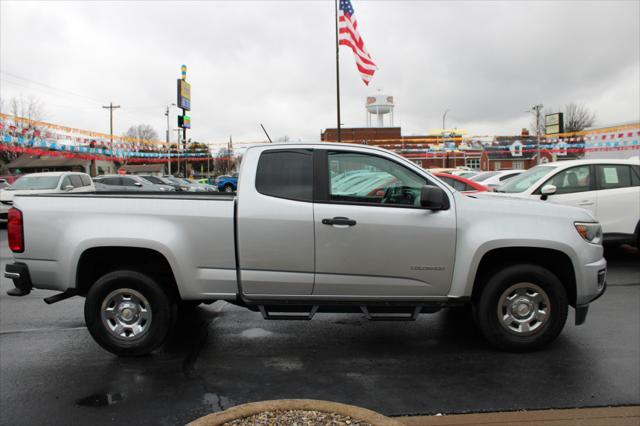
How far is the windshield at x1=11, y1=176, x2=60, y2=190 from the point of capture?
1498cm

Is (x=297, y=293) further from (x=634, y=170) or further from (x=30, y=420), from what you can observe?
(x=634, y=170)

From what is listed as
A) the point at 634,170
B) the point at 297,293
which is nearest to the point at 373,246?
the point at 297,293

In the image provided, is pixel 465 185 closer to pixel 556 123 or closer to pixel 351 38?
pixel 351 38

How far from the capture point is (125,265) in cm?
473

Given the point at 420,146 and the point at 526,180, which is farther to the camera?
the point at 420,146

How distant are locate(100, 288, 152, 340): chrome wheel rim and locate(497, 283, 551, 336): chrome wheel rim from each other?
3282mm

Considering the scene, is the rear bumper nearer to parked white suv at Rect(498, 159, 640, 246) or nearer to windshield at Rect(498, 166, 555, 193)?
parked white suv at Rect(498, 159, 640, 246)

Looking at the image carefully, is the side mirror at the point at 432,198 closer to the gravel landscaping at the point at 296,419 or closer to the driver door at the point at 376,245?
the driver door at the point at 376,245

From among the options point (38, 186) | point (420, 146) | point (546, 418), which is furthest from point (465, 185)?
point (420, 146)

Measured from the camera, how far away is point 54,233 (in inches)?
178

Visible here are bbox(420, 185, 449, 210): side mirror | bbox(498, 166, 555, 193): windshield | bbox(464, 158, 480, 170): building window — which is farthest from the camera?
bbox(464, 158, 480, 170): building window

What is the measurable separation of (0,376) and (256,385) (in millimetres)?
2211

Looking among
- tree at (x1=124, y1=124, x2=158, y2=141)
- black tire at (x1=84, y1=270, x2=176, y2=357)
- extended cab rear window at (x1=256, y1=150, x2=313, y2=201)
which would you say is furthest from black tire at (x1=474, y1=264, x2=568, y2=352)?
tree at (x1=124, y1=124, x2=158, y2=141)

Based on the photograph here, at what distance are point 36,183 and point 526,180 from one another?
14.0 meters
